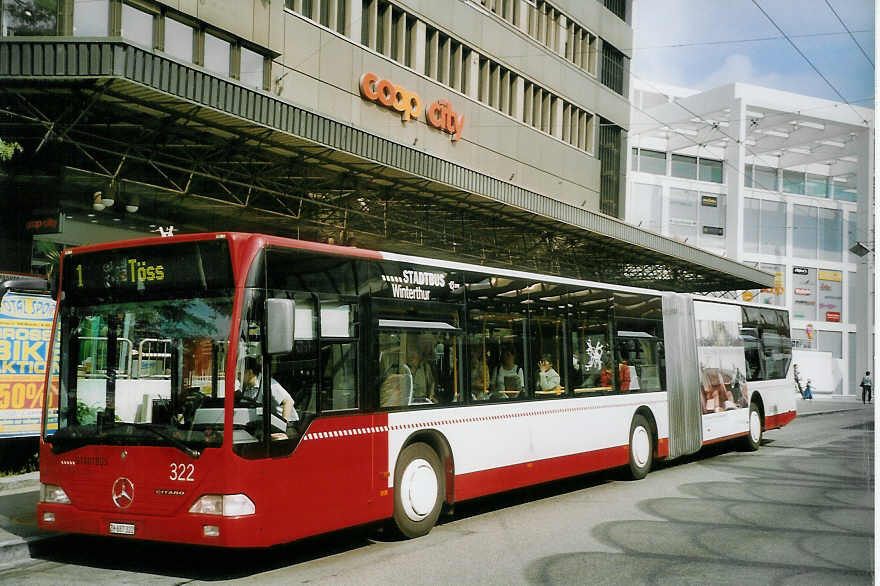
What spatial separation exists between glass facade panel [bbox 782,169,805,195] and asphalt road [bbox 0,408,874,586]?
44097 millimetres

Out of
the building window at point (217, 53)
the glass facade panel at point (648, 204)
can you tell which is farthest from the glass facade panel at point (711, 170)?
the building window at point (217, 53)

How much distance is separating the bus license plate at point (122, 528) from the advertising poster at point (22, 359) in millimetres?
4901

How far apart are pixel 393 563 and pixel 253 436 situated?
1716mm

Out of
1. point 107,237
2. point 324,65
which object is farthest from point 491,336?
point 324,65

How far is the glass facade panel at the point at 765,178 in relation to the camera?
181 feet

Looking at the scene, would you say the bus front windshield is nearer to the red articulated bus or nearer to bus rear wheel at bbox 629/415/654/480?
the red articulated bus

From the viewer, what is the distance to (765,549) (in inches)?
342

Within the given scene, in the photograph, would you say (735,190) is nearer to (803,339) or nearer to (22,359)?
(803,339)

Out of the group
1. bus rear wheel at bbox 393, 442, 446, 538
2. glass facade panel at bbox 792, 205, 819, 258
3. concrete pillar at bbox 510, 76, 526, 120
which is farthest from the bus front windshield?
glass facade panel at bbox 792, 205, 819, 258

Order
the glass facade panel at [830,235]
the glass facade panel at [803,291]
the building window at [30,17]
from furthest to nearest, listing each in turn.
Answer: the glass facade panel at [803,291] < the glass facade panel at [830,235] < the building window at [30,17]

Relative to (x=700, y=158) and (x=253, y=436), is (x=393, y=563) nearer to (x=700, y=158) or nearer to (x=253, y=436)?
(x=253, y=436)

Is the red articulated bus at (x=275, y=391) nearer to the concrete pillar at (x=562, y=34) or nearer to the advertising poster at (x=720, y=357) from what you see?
the advertising poster at (x=720, y=357)

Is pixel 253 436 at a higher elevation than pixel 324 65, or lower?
lower

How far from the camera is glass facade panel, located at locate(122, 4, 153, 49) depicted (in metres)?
17.8
